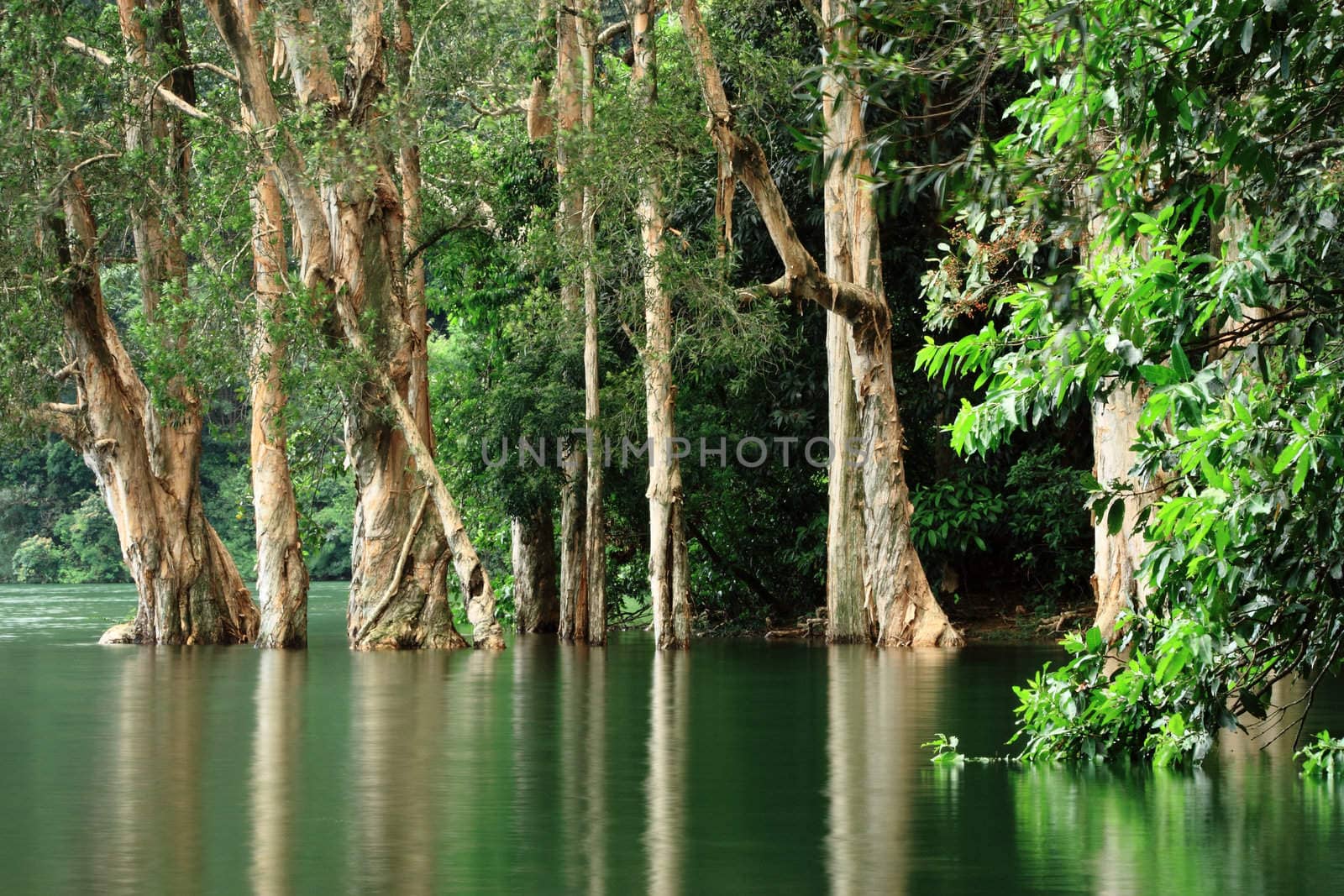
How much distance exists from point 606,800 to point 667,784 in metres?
0.73

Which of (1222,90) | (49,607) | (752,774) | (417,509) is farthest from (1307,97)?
(49,607)

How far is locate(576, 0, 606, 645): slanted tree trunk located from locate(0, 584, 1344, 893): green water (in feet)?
26.6

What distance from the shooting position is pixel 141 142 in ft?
83.9

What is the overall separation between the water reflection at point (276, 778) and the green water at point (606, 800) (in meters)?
0.03

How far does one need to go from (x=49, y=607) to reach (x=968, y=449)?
41.6m

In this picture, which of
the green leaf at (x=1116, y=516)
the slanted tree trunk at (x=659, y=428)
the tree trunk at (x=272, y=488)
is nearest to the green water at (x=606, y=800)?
the green leaf at (x=1116, y=516)

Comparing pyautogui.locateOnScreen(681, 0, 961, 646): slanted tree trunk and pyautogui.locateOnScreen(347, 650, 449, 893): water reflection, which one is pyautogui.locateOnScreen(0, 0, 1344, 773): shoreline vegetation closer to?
pyautogui.locateOnScreen(681, 0, 961, 646): slanted tree trunk

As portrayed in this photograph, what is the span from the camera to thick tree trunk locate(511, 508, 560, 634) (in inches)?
1150

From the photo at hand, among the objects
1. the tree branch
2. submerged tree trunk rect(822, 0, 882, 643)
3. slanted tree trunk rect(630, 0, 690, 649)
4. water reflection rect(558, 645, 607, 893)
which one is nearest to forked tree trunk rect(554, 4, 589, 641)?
slanted tree trunk rect(630, 0, 690, 649)

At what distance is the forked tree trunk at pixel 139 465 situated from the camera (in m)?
26.6

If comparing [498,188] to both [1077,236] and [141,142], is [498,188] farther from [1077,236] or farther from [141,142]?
[1077,236]

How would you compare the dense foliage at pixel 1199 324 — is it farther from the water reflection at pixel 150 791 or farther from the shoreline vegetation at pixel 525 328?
the shoreline vegetation at pixel 525 328

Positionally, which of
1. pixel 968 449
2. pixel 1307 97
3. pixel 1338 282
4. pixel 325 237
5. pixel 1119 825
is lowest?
pixel 1119 825

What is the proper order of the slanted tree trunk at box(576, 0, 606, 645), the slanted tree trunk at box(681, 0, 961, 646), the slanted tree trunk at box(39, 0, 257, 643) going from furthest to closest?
the slanted tree trunk at box(39, 0, 257, 643), the slanted tree trunk at box(681, 0, 961, 646), the slanted tree trunk at box(576, 0, 606, 645)
